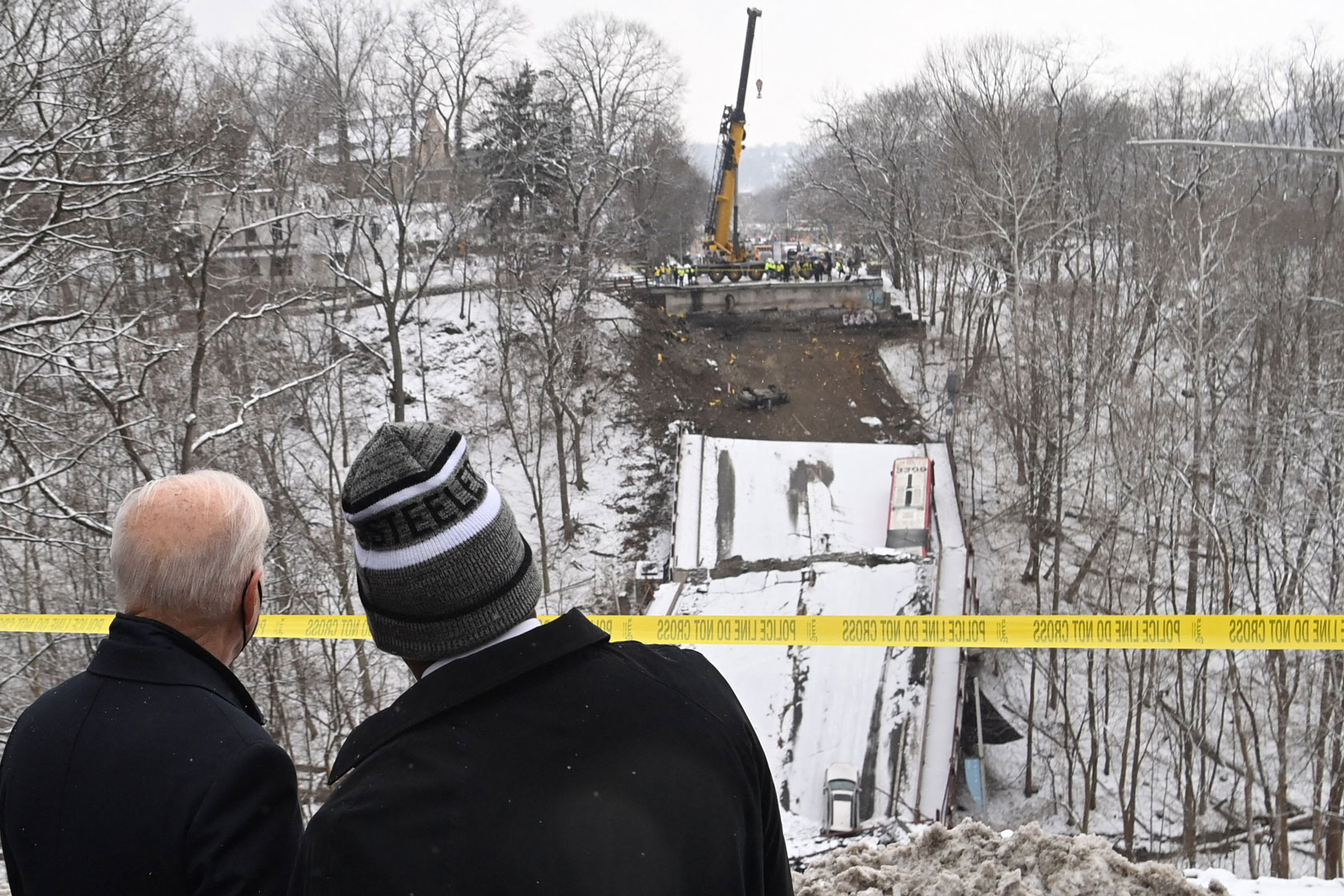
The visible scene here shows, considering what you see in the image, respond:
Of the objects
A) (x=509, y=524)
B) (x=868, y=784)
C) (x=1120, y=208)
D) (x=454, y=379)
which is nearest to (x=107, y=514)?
(x=868, y=784)

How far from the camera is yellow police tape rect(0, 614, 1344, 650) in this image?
18.9 ft

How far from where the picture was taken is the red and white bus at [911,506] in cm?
2159

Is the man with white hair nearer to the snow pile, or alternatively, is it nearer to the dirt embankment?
the snow pile

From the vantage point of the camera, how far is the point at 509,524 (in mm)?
1826

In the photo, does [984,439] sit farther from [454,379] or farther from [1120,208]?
[454,379]

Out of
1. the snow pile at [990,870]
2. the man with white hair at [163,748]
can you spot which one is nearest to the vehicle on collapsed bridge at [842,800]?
the snow pile at [990,870]

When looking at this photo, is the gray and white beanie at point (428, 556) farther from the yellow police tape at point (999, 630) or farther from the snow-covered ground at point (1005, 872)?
the yellow police tape at point (999, 630)

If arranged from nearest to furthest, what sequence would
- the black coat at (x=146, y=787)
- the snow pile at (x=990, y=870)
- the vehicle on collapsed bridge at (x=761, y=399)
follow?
1. the black coat at (x=146, y=787)
2. the snow pile at (x=990, y=870)
3. the vehicle on collapsed bridge at (x=761, y=399)

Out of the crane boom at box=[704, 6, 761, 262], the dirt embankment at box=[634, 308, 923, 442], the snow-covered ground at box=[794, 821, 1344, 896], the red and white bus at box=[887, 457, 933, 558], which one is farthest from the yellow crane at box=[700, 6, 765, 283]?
the snow-covered ground at box=[794, 821, 1344, 896]

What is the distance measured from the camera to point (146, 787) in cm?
217

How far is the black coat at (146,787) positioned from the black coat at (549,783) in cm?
74

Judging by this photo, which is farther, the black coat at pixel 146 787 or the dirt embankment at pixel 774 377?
the dirt embankment at pixel 774 377

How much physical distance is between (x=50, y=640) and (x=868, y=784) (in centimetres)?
1199

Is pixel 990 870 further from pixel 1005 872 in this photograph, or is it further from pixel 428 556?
pixel 428 556
